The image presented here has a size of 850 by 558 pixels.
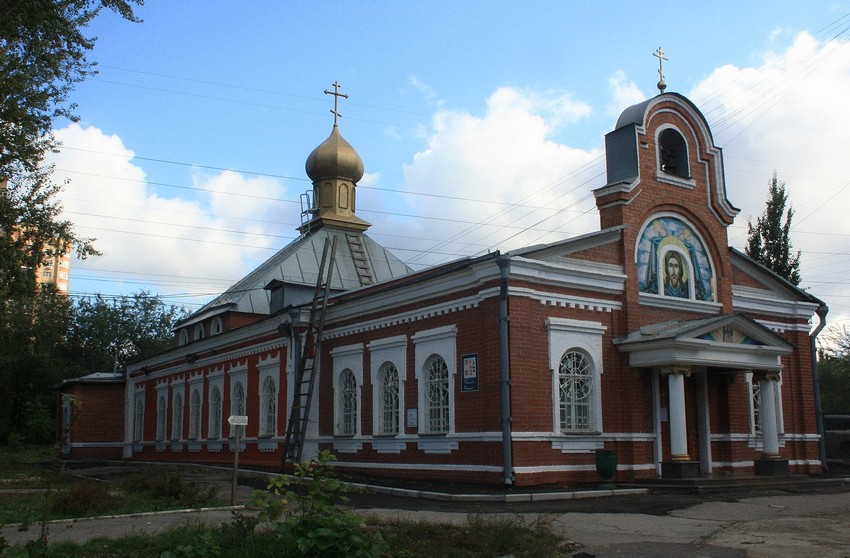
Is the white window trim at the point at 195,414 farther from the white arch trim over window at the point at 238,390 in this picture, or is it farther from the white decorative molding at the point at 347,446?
the white decorative molding at the point at 347,446

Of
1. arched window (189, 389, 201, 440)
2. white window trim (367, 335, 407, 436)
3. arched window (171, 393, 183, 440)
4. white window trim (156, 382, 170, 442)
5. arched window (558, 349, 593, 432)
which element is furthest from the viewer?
white window trim (156, 382, 170, 442)

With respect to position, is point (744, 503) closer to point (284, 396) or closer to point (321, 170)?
point (284, 396)

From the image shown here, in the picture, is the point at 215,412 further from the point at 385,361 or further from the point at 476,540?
the point at 476,540

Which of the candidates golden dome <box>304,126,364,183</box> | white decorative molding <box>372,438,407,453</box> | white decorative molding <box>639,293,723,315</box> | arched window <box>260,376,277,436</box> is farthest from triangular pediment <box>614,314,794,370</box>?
golden dome <box>304,126,364,183</box>

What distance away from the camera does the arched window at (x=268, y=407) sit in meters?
25.5

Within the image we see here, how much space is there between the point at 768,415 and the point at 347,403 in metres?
10.4

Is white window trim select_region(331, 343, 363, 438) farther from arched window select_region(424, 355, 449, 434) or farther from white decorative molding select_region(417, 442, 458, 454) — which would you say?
white decorative molding select_region(417, 442, 458, 454)

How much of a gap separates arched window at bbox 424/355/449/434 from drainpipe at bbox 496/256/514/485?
88.2 inches

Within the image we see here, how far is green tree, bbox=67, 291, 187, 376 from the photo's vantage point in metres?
50.1

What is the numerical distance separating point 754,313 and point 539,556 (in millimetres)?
15843

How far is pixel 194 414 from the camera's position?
3111 cm

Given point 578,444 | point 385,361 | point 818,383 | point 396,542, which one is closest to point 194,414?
point 385,361

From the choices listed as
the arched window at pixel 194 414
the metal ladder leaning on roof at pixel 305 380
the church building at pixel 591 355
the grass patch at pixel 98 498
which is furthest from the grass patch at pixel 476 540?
the arched window at pixel 194 414

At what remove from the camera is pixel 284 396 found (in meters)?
24.2
